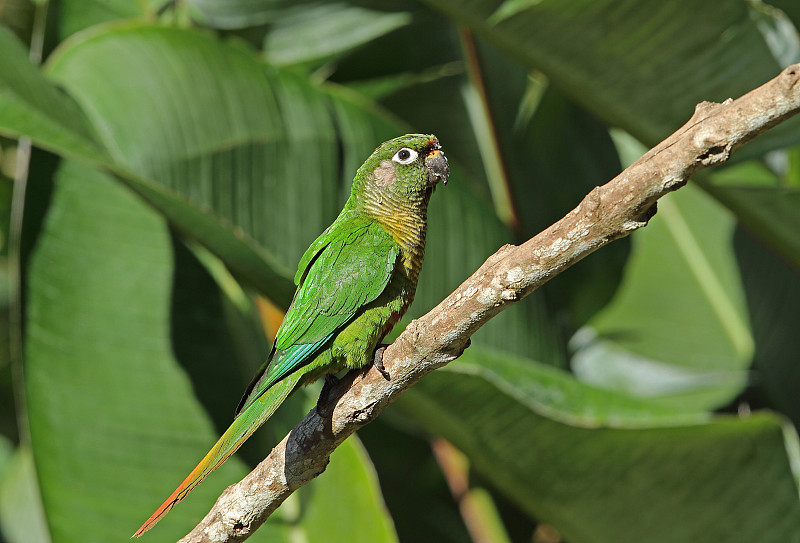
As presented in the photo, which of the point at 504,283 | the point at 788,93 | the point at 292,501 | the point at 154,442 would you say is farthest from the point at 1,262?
the point at 788,93

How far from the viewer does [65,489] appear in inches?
116

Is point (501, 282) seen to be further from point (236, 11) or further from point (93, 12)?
point (93, 12)

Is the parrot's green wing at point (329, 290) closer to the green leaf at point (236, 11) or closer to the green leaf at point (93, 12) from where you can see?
the green leaf at point (236, 11)

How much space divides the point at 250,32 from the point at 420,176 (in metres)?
2.07

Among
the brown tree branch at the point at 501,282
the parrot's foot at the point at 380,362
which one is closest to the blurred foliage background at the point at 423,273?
the parrot's foot at the point at 380,362

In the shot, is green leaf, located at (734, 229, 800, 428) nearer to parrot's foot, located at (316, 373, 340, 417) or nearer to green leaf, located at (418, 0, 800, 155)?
green leaf, located at (418, 0, 800, 155)

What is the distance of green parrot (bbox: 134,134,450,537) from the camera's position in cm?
186

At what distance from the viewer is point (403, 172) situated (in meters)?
2.05

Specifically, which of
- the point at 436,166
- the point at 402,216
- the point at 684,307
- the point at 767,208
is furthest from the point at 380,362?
the point at 684,307

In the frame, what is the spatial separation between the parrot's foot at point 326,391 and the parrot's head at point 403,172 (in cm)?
42

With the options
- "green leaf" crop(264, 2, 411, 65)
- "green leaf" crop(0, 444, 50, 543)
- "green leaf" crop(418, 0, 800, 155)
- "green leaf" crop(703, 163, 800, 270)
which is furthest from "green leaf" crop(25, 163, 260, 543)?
"green leaf" crop(703, 163, 800, 270)

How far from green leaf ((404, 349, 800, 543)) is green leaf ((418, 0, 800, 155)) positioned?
1.12 meters

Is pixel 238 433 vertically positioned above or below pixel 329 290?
below

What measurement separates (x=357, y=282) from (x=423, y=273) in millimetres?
1351
